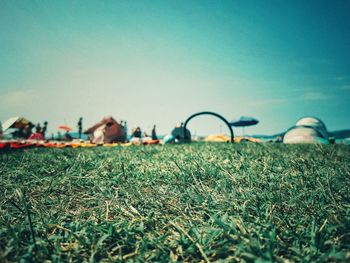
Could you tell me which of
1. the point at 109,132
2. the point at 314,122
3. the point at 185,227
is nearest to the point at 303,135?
the point at 314,122

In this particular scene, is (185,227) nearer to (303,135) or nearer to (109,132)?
(109,132)

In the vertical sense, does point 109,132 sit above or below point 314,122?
below

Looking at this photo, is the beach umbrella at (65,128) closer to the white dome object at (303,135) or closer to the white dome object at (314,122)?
the white dome object at (303,135)

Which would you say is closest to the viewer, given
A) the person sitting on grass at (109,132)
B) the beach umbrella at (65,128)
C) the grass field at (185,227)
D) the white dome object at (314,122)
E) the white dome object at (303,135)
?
the grass field at (185,227)

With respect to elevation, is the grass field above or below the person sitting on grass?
below

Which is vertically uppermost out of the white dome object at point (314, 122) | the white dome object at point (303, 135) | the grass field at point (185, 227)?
the white dome object at point (314, 122)

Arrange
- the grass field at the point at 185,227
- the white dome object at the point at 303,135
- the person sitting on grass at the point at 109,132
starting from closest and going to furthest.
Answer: the grass field at the point at 185,227, the white dome object at the point at 303,135, the person sitting on grass at the point at 109,132

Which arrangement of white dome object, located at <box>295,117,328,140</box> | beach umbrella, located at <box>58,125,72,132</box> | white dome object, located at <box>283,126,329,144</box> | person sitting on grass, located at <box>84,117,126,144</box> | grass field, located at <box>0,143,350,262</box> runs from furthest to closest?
1. beach umbrella, located at <box>58,125,72,132</box>
2. white dome object, located at <box>295,117,328,140</box>
3. person sitting on grass, located at <box>84,117,126,144</box>
4. white dome object, located at <box>283,126,329,144</box>
5. grass field, located at <box>0,143,350,262</box>

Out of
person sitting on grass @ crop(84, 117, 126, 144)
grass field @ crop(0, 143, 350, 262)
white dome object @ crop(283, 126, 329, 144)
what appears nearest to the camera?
grass field @ crop(0, 143, 350, 262)

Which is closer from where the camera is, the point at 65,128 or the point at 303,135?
the point at 303,135

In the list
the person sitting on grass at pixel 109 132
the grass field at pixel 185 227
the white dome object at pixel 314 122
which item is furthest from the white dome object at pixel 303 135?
the grass field at pixel 185 227

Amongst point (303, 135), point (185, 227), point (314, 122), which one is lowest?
point (185, 227)

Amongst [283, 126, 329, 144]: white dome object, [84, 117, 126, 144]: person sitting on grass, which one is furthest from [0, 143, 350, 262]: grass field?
[283, 126, 329, 144]: white dome object

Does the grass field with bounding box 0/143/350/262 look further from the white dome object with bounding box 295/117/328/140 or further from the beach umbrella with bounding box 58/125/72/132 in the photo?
the beach umbrella with bounding box 58/125/72/132
